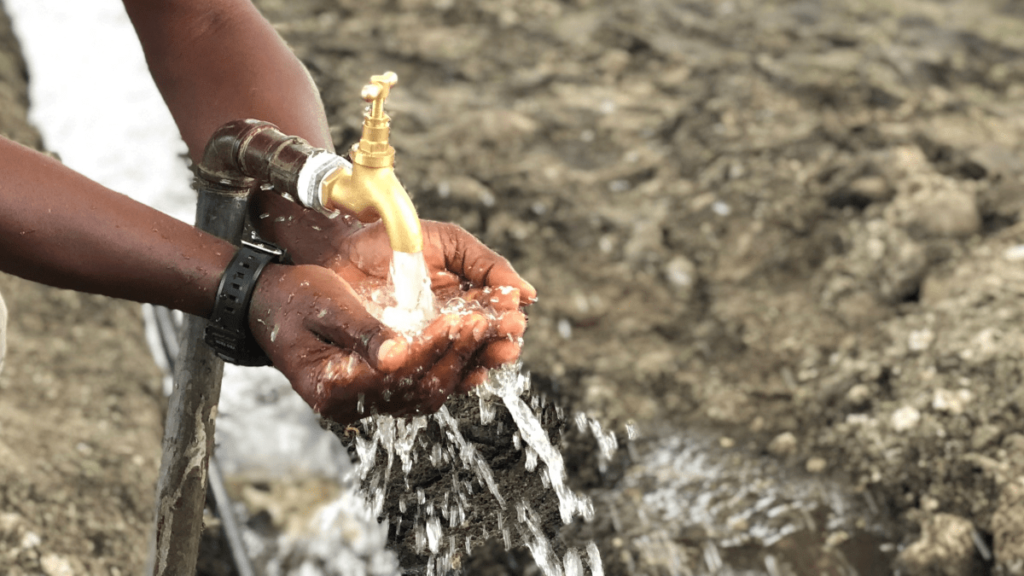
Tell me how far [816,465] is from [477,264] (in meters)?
1.63

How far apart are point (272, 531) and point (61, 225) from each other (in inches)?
61.1

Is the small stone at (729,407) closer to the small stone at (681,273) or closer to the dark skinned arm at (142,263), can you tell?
the small stone at (681,273)

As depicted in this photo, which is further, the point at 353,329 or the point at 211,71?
the point at 211,71

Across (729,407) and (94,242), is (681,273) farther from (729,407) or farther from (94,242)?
(94,242)

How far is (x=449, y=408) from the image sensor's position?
191cm

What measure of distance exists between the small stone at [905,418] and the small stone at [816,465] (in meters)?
0.21

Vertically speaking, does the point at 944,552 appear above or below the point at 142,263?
below

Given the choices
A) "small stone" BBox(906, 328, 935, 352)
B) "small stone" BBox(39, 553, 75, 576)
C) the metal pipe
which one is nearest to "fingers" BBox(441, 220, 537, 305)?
the metal pipe

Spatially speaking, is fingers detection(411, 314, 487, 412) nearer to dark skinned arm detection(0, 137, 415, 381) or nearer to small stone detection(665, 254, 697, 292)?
dark skinned arm detection(0, 137, 415, 381)

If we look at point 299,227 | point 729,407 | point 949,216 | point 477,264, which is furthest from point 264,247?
point 949,216

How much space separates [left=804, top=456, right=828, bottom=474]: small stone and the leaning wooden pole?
66.2 inches

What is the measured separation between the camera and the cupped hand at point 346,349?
1188mm

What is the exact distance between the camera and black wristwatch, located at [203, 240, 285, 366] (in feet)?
→ 4.17

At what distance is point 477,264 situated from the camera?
1428mm
